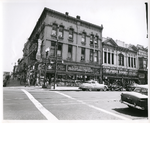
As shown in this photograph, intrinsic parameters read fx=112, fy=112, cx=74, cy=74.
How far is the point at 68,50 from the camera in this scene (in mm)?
11914

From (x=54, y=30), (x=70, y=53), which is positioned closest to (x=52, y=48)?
(x=54, y=30)

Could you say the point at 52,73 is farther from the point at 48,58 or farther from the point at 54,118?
the point at 54,118

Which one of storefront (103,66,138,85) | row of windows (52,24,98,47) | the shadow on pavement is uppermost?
row of windows (52,24,98,47)

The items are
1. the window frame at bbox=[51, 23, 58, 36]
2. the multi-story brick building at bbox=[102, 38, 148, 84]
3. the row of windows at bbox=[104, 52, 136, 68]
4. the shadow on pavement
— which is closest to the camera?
the shadow on pavement

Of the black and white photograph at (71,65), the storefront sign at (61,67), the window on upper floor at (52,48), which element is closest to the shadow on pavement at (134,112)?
the black and white photograph at (71,65)

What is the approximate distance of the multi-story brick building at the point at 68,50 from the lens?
1081cm

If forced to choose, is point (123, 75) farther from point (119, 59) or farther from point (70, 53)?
point (70, 53)

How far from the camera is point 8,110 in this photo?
3918mm

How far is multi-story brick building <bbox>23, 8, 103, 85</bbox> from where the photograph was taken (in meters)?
10.8

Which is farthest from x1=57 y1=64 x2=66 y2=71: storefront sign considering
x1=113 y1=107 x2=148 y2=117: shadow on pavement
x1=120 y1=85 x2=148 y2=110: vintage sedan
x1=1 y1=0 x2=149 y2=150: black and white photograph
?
→ x1=113 y1=107 x2=148 y2=117: shadow on pavement

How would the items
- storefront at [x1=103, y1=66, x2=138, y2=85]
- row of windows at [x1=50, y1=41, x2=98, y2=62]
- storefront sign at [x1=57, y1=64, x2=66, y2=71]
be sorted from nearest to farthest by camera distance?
storefront at [x1=103, y1=66, x2=138, y2=85] < row of windows at [x1=50, y1=41, x2=98, y2=62] < storefront sign at [x1=57, y1=64, x2=66, y2=71]

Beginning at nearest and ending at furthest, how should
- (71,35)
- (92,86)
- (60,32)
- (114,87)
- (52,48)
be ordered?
(114,87) → (52,48) → (60,32) → (92,86) → (71,35)

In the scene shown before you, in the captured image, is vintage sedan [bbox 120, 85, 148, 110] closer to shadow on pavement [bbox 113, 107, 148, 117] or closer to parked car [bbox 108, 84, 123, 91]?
shadow on pavement [bbox 113, 107, 148, 117]
